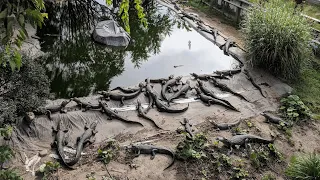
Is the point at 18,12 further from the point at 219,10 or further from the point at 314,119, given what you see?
the point at 219,10

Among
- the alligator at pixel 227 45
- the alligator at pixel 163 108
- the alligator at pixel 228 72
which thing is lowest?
the alligator at pixel 163 108

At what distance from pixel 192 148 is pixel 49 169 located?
2360mm

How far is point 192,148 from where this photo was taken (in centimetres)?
537

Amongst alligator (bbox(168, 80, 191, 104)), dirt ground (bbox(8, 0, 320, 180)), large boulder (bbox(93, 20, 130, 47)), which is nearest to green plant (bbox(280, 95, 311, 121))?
dirt ground (bbox(8, 0, 320, 180))

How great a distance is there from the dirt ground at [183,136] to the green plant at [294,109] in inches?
7.9

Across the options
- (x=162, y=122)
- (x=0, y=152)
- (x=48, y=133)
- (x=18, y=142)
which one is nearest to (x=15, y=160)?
(x=18, y=142)

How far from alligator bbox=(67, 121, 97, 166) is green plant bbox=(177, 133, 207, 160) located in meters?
1.57

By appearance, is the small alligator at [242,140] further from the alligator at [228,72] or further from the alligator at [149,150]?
the alligator at [228,72]

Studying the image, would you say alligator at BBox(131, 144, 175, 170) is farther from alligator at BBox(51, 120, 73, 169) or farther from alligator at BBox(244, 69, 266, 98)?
alligator at BBox(244, 69, 266, 98)

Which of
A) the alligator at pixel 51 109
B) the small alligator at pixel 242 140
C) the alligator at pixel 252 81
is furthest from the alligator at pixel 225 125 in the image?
the alligator at pixel 51 109

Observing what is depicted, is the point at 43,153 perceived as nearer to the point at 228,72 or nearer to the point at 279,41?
the point at 228,72

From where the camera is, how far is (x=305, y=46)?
792 cm

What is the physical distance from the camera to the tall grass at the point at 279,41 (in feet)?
25.5

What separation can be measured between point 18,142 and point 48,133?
51 centimetres
